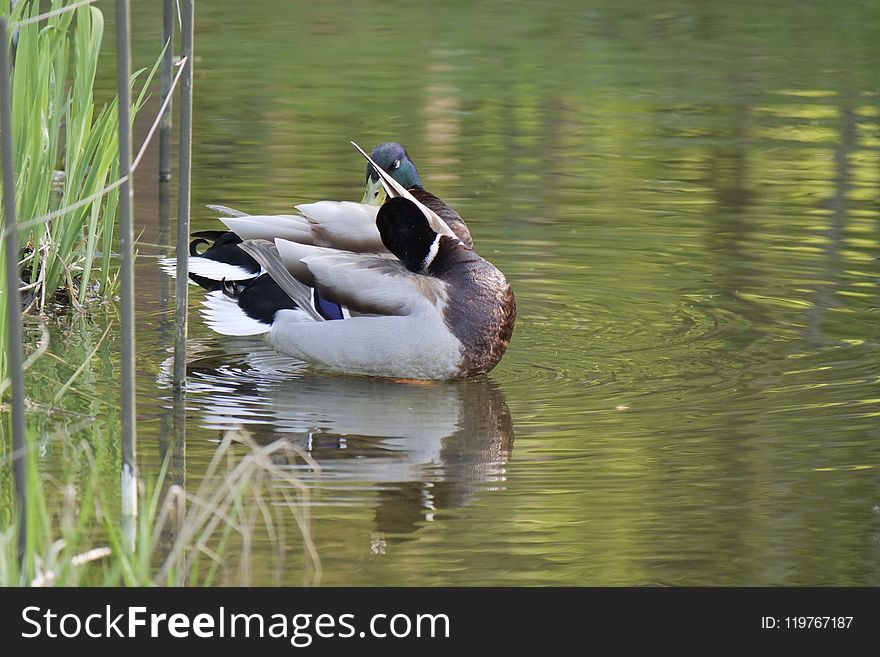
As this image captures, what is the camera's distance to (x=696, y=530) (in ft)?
15.7

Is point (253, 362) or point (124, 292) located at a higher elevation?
point (124, 292)

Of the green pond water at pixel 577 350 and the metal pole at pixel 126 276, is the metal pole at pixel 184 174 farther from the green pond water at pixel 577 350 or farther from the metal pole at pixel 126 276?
the metal pole at pixel 126 276

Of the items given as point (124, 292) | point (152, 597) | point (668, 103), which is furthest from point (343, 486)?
point (668, 103)

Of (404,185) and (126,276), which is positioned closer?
(126,276)

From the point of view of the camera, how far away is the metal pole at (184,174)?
5.10 m

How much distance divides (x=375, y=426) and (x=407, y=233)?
982 mm

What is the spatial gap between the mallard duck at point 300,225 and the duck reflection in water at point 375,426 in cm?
32

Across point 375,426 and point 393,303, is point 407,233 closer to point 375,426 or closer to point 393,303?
point 393,303

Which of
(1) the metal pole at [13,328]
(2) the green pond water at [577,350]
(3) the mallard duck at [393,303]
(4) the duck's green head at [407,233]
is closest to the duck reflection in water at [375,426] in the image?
(2) the green pond water at [577,350]

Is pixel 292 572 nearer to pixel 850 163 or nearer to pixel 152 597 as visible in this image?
pixel 152 597

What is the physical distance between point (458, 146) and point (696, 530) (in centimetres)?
682

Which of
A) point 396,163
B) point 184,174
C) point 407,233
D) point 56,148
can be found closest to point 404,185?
point 396,163

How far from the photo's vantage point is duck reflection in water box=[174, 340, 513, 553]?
5074 millimetres

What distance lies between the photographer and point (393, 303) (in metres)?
6.26
